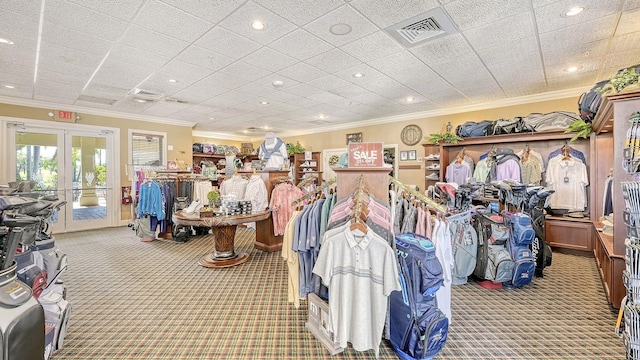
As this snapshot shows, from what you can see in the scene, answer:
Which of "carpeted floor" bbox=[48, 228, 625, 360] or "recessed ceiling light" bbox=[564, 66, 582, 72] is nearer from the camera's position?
"carpeted floor" bbox=[48, 228, 625, 360]

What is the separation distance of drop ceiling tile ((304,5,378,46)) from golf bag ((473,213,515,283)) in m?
2.68

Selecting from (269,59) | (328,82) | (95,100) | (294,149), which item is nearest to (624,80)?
(328,82)

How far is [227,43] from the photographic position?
136 inches

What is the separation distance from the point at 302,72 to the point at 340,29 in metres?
1.41

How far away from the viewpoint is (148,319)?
8.61 ft

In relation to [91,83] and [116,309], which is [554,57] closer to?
[116,309]

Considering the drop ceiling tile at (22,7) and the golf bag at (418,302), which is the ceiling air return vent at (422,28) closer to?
the golf bag at (418,302)

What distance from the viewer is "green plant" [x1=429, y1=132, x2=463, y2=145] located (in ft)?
19.4

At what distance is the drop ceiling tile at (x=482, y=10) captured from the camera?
266cm

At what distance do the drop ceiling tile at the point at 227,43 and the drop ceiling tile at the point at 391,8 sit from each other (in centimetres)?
144

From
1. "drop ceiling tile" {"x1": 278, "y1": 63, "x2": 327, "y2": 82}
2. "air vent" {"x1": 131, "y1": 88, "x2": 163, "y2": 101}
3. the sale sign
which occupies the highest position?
"air vent" {"x1": 131, "y1": 88, "x2": 163, "y2": 101}

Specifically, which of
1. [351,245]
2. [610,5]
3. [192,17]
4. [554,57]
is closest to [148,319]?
[351,245]

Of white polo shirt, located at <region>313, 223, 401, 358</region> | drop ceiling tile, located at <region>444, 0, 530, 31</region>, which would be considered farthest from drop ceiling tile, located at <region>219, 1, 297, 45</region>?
white polo shirt, located at <region>313, 223, 401, 358</region>

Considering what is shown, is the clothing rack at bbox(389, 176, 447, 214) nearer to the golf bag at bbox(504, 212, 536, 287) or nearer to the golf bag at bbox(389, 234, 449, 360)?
the golf bag at bbox(389, 234, 449, 360)
